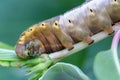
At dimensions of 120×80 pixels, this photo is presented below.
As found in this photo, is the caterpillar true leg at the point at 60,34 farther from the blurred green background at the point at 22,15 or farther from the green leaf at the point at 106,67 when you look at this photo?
the blurred green background at the point at 22,15

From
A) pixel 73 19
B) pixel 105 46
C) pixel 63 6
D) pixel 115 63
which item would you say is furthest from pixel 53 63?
pixel 63 6

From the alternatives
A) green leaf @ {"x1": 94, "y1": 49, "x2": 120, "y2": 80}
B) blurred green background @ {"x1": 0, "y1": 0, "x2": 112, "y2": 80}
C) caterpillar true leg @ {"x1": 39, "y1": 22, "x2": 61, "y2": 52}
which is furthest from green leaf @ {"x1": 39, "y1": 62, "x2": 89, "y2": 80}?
blurred green background @ {"x1": 0, "y1": 0, "x2": 112, "y2": 80}

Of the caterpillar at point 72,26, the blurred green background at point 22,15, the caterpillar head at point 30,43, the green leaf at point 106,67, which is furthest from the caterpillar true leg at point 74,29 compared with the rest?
the blurred green background at point 22,15

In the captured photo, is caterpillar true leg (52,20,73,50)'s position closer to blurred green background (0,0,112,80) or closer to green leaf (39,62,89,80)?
green leaf (39,62,89,80)

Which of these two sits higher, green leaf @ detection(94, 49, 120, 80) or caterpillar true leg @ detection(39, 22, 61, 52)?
caterpillar true leg @ detection(39, 22, 61, 52)

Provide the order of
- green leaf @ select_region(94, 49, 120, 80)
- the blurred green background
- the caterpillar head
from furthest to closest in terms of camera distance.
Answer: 1. the blurred green background
2. the caterpillar head
3. green leaf @ select_region(94, 49, 120, 80)

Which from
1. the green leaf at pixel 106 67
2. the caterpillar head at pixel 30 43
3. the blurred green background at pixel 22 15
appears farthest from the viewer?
the blurred green background at pixel 22 15

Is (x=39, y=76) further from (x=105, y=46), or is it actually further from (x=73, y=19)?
(x=105, y=46)

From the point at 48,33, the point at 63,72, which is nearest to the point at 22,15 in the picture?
the point at 48,33

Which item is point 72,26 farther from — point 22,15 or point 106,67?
point 22,15
